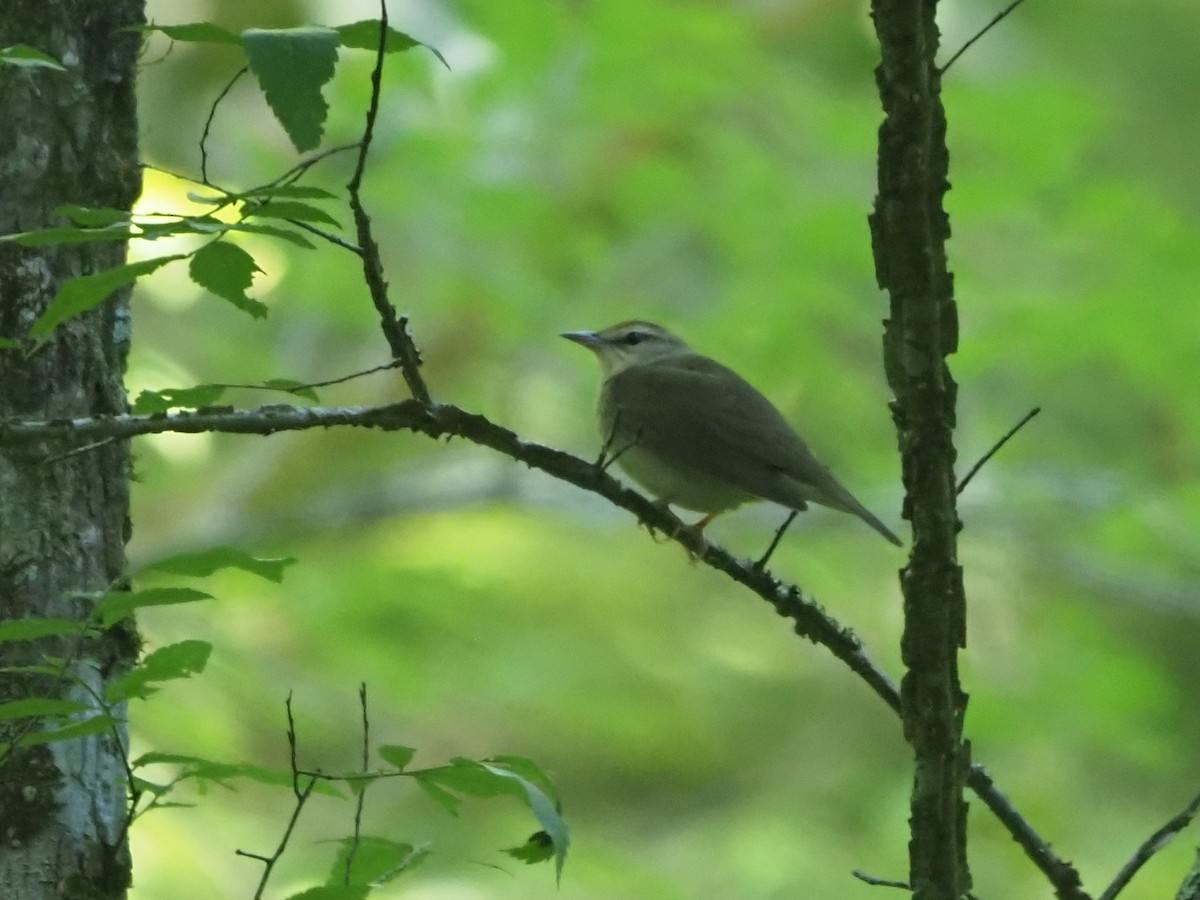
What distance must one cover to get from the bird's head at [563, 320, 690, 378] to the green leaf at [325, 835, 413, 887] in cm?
406

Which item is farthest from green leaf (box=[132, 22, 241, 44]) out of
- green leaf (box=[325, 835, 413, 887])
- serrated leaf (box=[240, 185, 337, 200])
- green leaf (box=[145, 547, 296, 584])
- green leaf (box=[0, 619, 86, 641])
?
green leaf (box=[325, 835, 413, 887])

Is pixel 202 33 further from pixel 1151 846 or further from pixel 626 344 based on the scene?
pixel 626 344

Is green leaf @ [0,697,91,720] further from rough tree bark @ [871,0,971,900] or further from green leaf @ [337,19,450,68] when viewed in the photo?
rough tree bark @ [871,0,971,900]

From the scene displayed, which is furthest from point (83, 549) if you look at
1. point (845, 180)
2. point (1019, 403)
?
point (1019, 403)

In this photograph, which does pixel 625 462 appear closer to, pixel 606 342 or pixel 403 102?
pixel 606 342

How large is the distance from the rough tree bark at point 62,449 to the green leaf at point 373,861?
417 millimetres

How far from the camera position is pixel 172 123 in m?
9.10

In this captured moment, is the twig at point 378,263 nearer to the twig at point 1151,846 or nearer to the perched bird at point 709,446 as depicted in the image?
the twig at point 1151,846

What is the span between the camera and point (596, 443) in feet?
27.0

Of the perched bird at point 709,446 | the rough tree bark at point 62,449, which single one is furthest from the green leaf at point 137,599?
the perched bird at point 709,446

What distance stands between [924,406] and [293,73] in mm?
865

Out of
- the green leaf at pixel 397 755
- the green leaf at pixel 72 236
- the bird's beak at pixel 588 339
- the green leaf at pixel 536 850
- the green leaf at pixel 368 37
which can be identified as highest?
the bird's beak at pixel 588 339

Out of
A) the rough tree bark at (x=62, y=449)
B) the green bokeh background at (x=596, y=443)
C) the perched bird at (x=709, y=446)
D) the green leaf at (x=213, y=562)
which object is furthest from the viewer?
the green bokeh background at (x=596, y=443)

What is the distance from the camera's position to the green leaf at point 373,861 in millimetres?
2188
